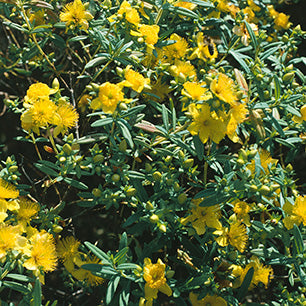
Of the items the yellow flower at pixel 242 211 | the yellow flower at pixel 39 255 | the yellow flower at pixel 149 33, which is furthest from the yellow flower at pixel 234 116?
the yellow flower at pixel 39 255

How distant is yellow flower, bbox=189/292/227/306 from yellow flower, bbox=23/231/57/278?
1.87ft

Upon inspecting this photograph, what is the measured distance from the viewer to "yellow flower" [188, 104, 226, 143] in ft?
4.53

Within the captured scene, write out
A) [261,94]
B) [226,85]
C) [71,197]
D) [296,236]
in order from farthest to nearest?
[71,197] → [261,94] → [296,236] → [226,85]

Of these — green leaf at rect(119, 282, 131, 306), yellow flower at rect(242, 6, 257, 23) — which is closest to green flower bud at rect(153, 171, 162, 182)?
green leaf at rect(119, 282, 131, 306)

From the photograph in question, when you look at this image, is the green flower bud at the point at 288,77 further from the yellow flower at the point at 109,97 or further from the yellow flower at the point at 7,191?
the yellow flower at the point at 7,191

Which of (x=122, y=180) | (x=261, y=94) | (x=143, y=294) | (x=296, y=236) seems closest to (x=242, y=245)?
(x=296, y=236)

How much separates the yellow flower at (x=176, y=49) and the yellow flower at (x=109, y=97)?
1.59 feet

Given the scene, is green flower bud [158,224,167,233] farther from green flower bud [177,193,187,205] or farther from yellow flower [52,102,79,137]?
yellow flower [52,102,79,137]

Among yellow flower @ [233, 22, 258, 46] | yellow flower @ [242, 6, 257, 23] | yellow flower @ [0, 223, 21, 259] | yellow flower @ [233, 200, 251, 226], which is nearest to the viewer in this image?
yellow flower @ [0, 223, 21, 259]

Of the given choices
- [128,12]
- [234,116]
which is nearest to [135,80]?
[128,12]

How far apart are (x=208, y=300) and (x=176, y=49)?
1065mm

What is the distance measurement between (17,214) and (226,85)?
0.90m

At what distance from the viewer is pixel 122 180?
1.55m

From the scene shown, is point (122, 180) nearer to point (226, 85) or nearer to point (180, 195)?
point (180, 195)
